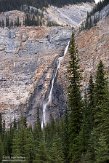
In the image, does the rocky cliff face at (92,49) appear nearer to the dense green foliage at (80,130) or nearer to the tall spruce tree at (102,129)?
the dense green foliage at (80,130)

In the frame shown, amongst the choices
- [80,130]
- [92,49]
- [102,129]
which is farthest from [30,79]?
[102,129]

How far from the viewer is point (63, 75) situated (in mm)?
168375

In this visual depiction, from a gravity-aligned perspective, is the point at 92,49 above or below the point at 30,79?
above

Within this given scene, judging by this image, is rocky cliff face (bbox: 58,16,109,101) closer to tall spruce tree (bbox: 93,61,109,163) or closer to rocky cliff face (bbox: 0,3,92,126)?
rocky cliff face (bbox: 0,3,92,126)

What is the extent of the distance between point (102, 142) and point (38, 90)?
132 meters

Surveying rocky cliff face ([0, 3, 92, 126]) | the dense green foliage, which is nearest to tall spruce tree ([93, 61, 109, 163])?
the dense green foliage

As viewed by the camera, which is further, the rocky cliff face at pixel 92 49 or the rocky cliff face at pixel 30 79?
the rocky cliff face at pixel 30 79

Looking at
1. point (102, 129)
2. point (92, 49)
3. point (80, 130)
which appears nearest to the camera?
point (102, 129)

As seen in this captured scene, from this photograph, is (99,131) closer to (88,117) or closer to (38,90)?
(88,117)

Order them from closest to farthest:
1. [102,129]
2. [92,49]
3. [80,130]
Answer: [102,129] → [80,130] → [92,49]

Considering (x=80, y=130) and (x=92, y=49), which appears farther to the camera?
(x=92, y=49)

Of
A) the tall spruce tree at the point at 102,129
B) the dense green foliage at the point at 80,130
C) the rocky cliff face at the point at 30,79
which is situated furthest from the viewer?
the rocky cliff face at the point at 30,79

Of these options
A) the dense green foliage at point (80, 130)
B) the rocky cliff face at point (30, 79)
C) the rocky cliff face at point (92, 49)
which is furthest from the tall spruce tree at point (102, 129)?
the rocky cliff face at point (30, 79)

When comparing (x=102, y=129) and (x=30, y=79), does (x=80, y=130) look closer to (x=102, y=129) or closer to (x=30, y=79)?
(x=102, y=129)
